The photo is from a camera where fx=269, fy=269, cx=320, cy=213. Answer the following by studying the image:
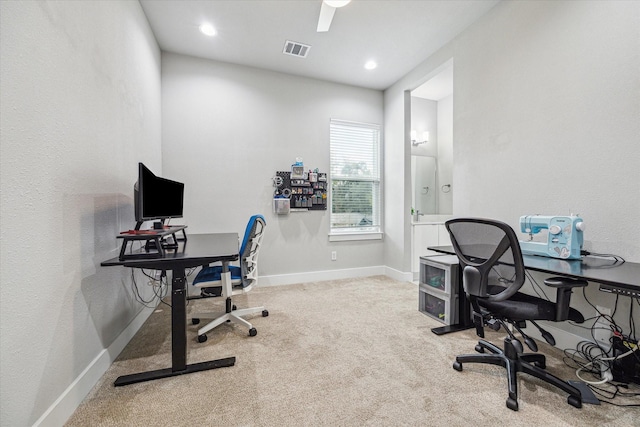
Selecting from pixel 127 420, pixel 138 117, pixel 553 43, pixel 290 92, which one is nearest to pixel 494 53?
pixel 553 43

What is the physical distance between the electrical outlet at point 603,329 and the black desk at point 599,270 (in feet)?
1.27

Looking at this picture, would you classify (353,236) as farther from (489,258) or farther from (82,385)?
(82,385)

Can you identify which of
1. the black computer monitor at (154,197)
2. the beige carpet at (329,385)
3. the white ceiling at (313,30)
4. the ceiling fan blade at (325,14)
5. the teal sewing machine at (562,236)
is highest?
the white ceiling at (313,30)

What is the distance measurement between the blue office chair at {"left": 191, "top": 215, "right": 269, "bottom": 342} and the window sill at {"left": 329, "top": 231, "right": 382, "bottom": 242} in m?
1.79

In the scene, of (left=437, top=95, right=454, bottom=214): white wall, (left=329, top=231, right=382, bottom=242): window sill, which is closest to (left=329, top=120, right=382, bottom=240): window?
(left=329, top=231, right=382, bottom=242): window sill

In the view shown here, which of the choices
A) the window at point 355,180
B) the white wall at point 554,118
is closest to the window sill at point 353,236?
the window at point 355,180

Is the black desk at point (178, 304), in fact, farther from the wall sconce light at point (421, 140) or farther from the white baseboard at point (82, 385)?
the wall sconce light at point (421, 140)

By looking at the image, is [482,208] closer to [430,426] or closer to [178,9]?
[430,426]

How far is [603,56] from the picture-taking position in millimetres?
1823

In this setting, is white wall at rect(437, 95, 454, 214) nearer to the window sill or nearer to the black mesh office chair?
the window sill

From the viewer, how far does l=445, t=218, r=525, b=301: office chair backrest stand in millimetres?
1463

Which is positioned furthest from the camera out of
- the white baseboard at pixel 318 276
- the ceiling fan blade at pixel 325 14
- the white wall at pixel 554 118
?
the white baseboard at pixel 318 276

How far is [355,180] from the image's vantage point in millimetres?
4262

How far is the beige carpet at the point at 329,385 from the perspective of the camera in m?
1.39
